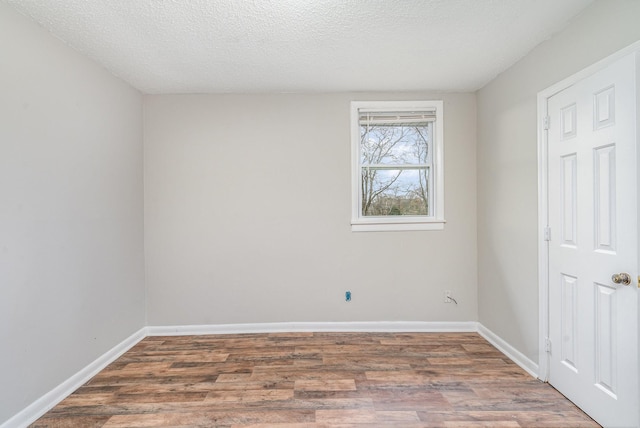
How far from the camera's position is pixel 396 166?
335 cm

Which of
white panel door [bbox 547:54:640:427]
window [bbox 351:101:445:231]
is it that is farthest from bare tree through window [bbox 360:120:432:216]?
white panel door [bbox 547:54:640:427]

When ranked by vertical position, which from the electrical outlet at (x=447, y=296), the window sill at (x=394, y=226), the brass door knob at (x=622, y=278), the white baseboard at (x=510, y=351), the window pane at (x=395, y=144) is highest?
the window pane at (x=395, y=144)

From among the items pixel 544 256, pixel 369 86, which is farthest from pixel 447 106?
pixel 544 256

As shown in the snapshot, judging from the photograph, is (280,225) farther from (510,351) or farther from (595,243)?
(595,243)

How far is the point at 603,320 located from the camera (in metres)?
1.80

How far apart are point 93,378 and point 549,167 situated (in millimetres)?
3780

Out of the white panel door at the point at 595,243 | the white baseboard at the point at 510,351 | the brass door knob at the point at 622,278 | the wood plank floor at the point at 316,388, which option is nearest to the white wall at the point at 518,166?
the white baseboard at the point at 510,351

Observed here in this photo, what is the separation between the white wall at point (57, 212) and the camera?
1818 millimetres

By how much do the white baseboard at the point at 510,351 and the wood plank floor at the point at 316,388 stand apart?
2.1 inches

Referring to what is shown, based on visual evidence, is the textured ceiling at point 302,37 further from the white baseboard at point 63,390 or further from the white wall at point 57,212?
the white baseboard at point 63,390

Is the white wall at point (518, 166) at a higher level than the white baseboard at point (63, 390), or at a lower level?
higher

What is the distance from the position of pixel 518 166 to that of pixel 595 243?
0.92 meters

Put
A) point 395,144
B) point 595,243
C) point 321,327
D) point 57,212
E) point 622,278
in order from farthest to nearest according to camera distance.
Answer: point 395,144 < point 321,327 < point 57,212 < point 595,243 < point 622,278

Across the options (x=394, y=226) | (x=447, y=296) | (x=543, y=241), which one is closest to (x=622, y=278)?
(x=543, y=241)
